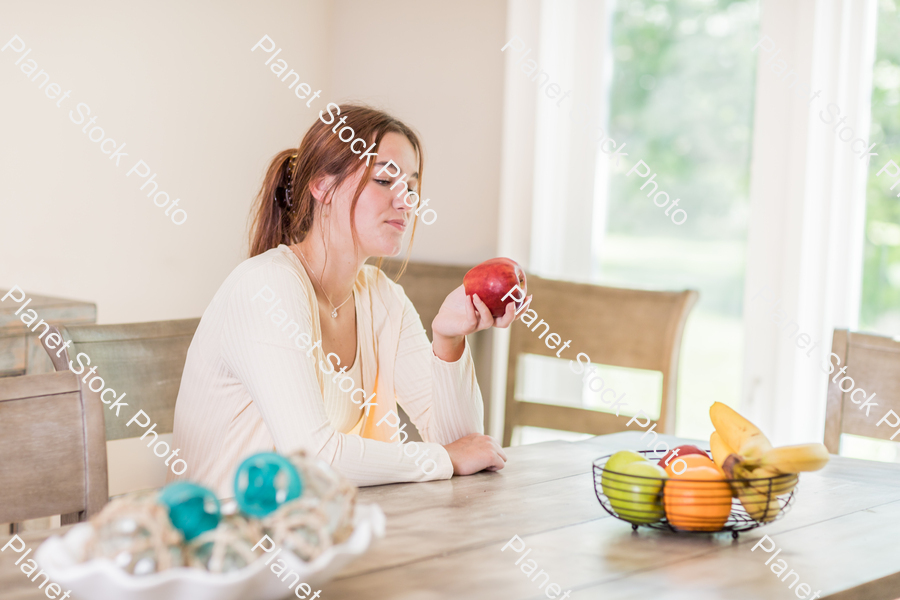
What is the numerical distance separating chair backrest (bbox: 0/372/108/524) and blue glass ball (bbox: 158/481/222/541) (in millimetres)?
541

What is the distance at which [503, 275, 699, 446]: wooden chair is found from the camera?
204 cm

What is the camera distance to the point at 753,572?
887 mm

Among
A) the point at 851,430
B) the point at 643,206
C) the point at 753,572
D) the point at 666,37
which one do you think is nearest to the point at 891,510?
the point at 753,572

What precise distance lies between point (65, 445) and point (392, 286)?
73 cm

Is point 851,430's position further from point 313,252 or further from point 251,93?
point 251,93

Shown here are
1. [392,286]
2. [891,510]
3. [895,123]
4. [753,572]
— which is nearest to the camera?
[753,572]

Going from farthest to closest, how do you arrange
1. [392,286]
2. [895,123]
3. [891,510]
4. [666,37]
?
[666,37] < [895,123] < [392,286] < [891,510]

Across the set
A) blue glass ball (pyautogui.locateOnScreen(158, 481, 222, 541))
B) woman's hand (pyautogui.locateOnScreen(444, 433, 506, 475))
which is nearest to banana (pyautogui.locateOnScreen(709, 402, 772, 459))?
woman's hand (pyautogui.locateOnScreen(444, 433, 506, 475))

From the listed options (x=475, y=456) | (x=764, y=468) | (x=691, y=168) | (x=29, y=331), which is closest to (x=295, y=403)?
(x=475, y=456)

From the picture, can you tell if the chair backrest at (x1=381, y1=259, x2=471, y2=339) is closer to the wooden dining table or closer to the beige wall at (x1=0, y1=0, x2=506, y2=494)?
the beige wall at (x1=0, y1=0, x2=506, y2=494)

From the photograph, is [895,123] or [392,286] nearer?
[392,286]

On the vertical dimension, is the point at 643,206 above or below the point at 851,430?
above

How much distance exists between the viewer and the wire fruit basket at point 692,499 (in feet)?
3.16

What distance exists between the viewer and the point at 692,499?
3.18 feet
